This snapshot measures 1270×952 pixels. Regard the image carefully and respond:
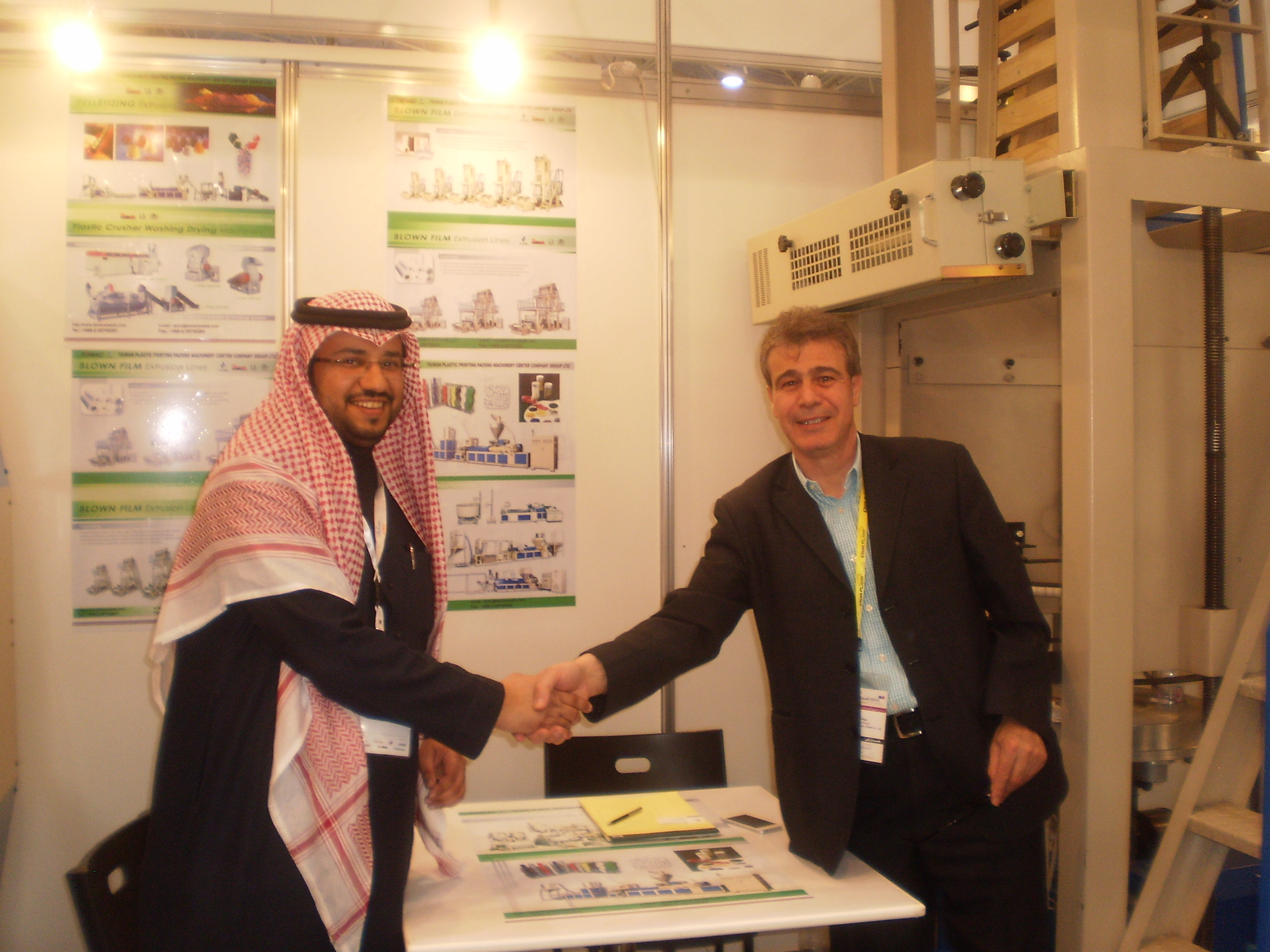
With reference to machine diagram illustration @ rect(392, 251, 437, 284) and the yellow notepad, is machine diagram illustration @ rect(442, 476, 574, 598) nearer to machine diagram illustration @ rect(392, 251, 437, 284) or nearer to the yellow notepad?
machine diagram illustration @ rect(392, 251, 437, 284)

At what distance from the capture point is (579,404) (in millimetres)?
2973

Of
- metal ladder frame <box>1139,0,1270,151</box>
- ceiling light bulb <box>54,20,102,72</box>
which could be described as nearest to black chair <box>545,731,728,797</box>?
metal ladder frame <box>1139,0,1270,151</box>

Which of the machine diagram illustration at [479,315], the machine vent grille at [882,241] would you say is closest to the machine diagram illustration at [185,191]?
the machine diagram illustration at [479,315]

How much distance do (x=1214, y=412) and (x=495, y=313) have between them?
6.72ft

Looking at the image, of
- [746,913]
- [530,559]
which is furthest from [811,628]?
[530,559]

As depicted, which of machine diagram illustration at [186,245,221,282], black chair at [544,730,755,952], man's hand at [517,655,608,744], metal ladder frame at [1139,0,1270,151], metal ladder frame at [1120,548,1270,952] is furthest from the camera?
machine diagram illustration at [186,245,221,282]

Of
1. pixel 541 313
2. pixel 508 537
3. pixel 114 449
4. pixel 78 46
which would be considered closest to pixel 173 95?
pixel 78 46

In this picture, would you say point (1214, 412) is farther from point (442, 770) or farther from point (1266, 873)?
point (442, 770)

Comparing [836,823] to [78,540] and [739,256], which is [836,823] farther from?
[78,540]

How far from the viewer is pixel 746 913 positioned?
1.50m

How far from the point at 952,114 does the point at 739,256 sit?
838mm

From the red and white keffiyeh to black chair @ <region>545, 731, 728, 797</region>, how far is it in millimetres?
746

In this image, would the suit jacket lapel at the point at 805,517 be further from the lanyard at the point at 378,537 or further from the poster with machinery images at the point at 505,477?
the poster with machinery images at the point at 505,477

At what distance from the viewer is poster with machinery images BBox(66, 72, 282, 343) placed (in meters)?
2.69
